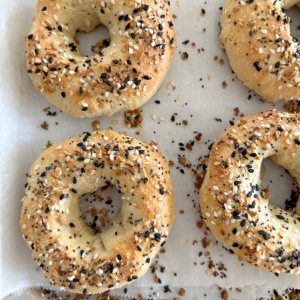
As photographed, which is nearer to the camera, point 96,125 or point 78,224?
point 78,224

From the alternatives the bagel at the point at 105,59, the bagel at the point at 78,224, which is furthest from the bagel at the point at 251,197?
the bagel at the point at 105,59

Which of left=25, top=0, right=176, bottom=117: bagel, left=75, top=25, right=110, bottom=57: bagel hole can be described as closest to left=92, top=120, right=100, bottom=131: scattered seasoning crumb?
left=25, top=0, right=176, bottom=117: bagel

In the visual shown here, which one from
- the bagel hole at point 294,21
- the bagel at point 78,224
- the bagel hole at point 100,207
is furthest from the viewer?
the bagel hole at point 294,21

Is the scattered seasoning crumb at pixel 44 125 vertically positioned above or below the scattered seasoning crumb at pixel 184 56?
below

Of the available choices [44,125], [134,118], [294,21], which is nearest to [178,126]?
[134,118]

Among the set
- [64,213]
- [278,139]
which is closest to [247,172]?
[278,139]

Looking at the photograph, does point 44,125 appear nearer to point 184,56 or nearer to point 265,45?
point 184,56

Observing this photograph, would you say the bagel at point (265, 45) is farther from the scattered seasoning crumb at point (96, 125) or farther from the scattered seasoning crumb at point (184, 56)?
the scattered seasoning crumb at point (96, 125)
